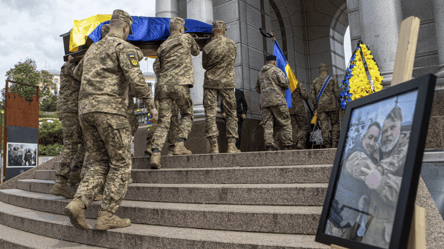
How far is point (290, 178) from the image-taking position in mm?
3975

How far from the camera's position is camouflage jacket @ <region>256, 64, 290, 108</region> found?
654 cm

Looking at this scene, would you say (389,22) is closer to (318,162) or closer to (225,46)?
(225,46)

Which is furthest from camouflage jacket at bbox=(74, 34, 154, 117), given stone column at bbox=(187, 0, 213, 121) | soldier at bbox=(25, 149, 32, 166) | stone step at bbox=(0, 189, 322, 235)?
soldier at bbox=(25, 149, 32, 166)

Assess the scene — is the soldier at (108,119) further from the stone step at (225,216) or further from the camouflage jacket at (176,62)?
the camouflage jacket at (176,62)

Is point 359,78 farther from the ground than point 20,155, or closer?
farther from the ground

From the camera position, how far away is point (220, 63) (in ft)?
19.4

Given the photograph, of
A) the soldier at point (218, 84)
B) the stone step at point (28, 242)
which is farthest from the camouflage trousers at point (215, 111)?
the stone step at point (28, 242)

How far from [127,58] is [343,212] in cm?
273

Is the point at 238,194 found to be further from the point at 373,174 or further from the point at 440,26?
Answer: the point at 440,26

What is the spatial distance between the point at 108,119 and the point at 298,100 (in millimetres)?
6132

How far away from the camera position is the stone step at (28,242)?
11.9 ft

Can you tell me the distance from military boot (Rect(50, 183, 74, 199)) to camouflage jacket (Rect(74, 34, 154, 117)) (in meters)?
1.88

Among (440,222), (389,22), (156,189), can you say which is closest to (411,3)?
(389,22)

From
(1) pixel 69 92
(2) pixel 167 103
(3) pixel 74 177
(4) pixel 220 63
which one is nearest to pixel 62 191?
(3) pixel 74 177
